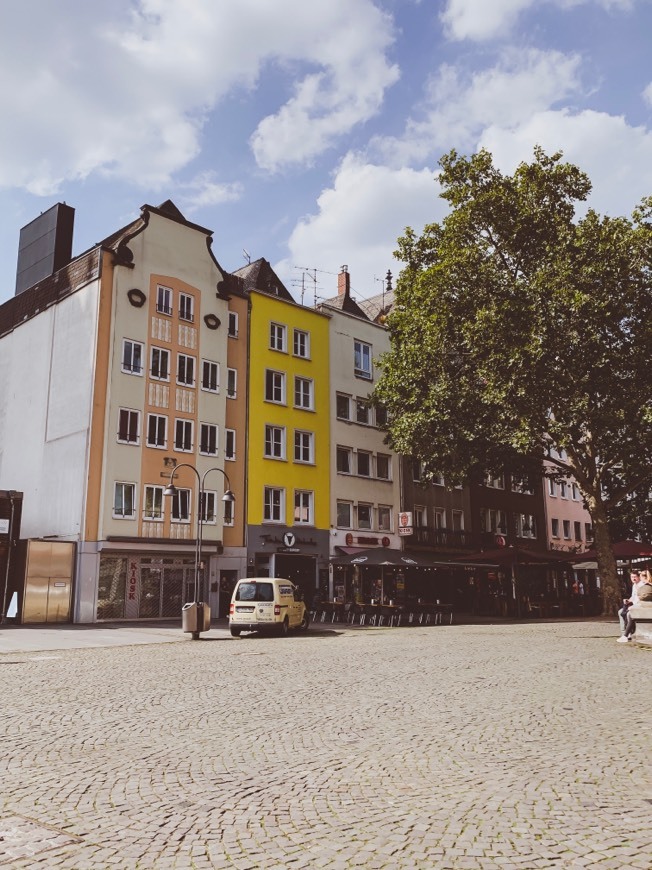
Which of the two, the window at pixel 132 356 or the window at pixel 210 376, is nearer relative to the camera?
the window at pixel 132 356

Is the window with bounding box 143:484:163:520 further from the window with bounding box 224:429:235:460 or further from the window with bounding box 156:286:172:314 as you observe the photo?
the window with bounding box 156:286:172:314

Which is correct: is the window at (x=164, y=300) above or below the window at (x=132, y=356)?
above

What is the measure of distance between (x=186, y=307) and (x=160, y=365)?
3.57 m

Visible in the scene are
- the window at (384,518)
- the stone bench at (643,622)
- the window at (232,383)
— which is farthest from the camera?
the window at (384,518)

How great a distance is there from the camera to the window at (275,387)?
41.0 meters

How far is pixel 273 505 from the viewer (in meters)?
40.0

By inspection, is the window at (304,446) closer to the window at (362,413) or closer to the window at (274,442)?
the window at (274,442)

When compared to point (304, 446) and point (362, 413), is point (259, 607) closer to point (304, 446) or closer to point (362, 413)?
point (304, 446)

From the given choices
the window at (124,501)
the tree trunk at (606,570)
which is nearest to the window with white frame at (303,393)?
the window at (124,501)

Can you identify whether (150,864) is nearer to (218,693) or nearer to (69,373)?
(218,693)

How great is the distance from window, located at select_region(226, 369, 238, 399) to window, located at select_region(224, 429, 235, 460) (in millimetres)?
1781

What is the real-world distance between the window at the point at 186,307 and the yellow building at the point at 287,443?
11.9 ft

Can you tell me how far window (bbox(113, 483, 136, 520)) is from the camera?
33594 mm

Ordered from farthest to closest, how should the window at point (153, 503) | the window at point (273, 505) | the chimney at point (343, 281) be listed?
the chimney at point (343, 281) < the window at point (273, 505) < the window at point (153, 503)
